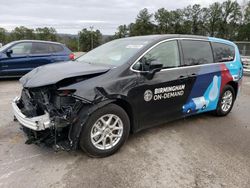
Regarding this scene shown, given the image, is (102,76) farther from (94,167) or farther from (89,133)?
(94,167)

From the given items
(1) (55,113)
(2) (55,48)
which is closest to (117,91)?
(1) (55,113)

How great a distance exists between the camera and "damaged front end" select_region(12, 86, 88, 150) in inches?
118

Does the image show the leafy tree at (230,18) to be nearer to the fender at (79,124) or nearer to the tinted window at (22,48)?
the tinted window at (22,48)

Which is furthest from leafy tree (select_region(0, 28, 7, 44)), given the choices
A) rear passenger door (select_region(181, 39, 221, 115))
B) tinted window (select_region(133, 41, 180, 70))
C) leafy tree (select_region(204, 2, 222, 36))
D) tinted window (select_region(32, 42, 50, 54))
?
tinted window (select_region(133, 41, 180, 70))

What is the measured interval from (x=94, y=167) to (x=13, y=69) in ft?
21.3

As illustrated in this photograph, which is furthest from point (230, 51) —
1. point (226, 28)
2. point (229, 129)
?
point (226, 28)

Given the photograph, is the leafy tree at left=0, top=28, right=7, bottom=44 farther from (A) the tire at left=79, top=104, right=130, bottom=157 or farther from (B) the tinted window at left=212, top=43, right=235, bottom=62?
(A) the tire at left=79, top=104, right=130, bottom=157

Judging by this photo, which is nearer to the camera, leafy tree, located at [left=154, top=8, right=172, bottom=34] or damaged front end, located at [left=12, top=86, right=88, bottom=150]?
damaged front end, located at [left=12, top=86, right=88, bottom=150]

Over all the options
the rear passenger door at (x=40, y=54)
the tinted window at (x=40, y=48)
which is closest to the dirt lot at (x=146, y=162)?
the rear passenger door at (x=40, y=54)

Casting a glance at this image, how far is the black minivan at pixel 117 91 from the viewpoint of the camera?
309 centimetres

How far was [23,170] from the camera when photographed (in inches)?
120

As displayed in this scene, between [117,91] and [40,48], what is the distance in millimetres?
6515

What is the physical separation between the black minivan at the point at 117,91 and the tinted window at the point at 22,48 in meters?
4.86

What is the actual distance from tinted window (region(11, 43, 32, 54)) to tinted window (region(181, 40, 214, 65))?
20.3 feet
